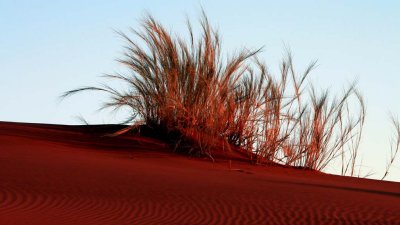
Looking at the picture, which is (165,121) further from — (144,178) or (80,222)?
(80,222)

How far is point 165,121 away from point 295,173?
275cm

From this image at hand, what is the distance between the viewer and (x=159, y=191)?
920 centimetres

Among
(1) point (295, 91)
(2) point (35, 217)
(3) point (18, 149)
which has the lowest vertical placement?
(2) point (35, 217)

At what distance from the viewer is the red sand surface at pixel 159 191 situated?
7.67 m

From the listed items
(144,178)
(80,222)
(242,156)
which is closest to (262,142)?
(242,156)

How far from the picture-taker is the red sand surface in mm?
7668

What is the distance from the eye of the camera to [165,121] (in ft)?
47.3

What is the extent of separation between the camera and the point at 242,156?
1429cm

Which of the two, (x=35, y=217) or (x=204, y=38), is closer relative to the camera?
(x=35, y=217)

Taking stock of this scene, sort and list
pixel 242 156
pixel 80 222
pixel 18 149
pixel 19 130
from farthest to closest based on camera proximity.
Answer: pixel 19 130
pixel 242 156
pixel 18 149
pixel 80 222

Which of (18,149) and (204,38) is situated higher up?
(204,38)

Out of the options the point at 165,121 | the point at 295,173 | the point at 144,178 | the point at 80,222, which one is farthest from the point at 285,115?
the point at 80,222

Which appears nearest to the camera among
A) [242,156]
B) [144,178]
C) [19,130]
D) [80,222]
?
[80,222]

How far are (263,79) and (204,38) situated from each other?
1.39m
